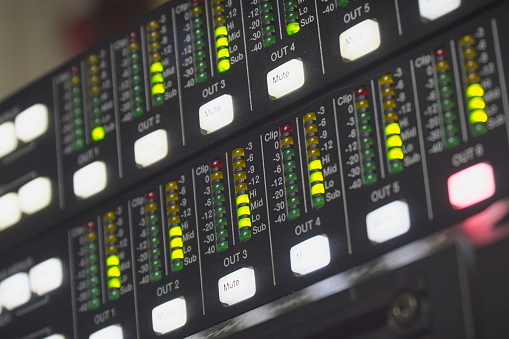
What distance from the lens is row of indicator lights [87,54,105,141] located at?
1.46 meters

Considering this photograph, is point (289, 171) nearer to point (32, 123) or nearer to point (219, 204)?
point (219, 204)

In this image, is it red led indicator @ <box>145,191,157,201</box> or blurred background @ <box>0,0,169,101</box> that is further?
blurred background @ <box>0,0,169,101</box>

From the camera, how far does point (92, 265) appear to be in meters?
1.41

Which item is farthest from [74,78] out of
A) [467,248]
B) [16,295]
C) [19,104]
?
[467,248]

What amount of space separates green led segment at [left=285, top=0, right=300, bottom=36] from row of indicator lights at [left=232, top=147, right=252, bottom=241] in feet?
0.52

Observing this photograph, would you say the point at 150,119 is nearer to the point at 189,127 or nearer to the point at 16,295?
the point at 189,127

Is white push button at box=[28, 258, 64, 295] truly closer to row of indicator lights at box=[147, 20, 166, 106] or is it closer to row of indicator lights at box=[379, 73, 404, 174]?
row of indicator lights at box=[147, 20, 166, 106]

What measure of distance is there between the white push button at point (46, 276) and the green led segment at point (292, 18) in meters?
0.49

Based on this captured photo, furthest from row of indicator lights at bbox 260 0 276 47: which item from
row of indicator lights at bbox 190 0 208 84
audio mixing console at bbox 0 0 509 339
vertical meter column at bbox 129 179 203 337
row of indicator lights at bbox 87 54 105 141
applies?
row of indicator lights at bbox 87 54 105 141

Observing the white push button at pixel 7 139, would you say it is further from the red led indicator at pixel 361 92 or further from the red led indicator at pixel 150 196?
the red led indicator at pixel 361 92

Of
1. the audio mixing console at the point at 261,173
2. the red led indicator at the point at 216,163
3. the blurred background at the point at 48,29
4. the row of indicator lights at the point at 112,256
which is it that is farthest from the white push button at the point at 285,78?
the blurred background at the point at 48,29

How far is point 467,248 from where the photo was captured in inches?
36.2

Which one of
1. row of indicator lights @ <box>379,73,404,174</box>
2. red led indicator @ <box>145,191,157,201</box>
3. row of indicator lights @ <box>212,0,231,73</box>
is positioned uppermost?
row of indicator lights @ <box>212,0,231,73</box>

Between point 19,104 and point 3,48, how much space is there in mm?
572
